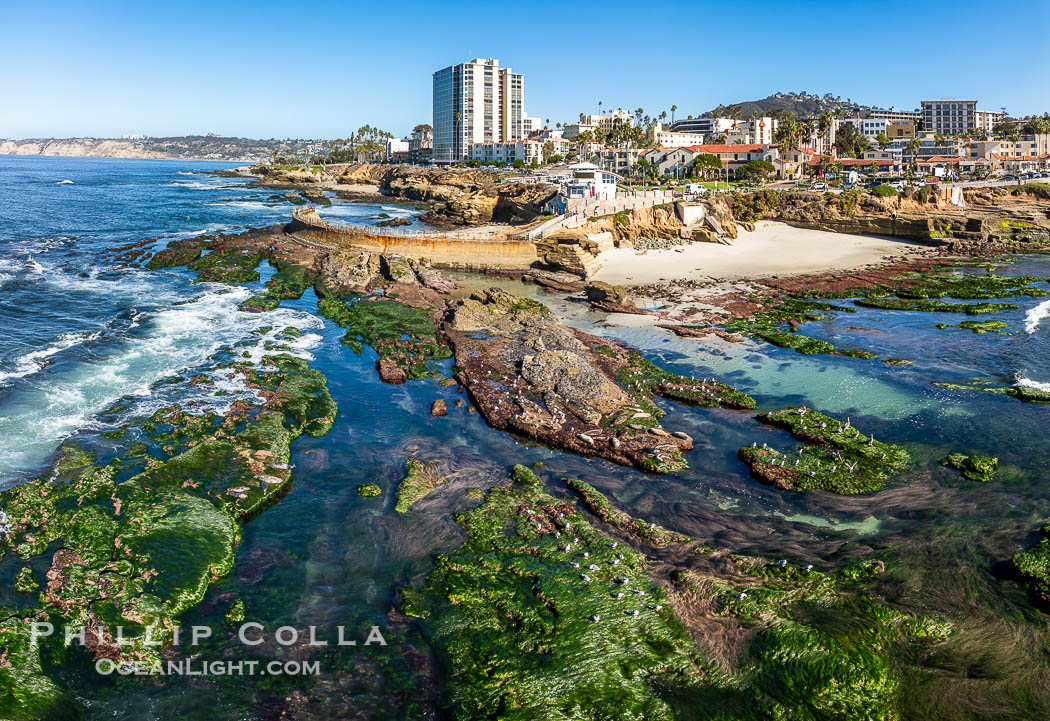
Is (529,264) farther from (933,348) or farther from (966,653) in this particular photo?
(966,653)

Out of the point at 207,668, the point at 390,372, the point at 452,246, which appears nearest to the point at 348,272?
the point at 452,246

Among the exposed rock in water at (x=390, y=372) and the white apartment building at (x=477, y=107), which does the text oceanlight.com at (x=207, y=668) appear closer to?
the exposed rock in water at (x=390, y=372)

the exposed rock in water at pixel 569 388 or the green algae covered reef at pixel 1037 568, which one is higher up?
the exposed rock in water at pixel 569 388

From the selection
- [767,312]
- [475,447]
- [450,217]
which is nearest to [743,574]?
[475,447]

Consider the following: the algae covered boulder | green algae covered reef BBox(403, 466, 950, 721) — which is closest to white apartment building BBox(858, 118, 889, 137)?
green algae covered reef BBox(403, 466, 950, 721)

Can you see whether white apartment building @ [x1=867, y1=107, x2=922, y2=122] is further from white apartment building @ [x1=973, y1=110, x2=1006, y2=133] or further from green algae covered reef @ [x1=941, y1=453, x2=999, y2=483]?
green algae covered reef @ [x1=941, y1=453, x2=999, y2=483]

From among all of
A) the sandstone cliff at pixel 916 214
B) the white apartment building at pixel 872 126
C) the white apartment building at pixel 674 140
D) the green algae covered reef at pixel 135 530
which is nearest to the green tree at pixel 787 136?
the white apartment building at pixel 674 140
